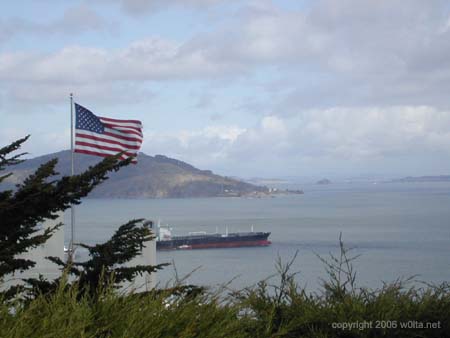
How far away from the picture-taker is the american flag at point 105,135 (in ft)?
41.6

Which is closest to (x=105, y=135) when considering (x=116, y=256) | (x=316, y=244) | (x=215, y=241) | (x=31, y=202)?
(x=116, y=256)

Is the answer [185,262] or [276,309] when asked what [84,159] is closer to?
[185,262]

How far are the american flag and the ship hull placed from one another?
47961 millimetres

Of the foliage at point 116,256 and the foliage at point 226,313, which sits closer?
the foliage at point 226,313

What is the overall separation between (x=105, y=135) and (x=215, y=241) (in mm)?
48746

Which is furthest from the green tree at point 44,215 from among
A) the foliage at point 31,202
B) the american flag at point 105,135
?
the american flag at point 105,135

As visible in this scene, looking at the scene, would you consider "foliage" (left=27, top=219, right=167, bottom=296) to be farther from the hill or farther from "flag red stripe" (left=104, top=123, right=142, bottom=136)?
the hill

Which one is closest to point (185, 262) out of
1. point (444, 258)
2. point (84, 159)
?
point (444, 258)

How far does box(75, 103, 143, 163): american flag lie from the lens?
12.7m

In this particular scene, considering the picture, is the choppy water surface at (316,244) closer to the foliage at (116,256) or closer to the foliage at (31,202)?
the foliage at (116,256)

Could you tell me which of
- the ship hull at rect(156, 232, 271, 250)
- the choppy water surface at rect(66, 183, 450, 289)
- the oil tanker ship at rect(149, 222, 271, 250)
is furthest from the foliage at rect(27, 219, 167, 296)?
the ship hull at rect(156, 232, 271, 250)

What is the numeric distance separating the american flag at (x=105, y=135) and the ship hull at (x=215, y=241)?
4796 cm

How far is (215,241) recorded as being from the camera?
61.0 m

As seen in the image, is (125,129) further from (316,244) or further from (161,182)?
(161,182)
